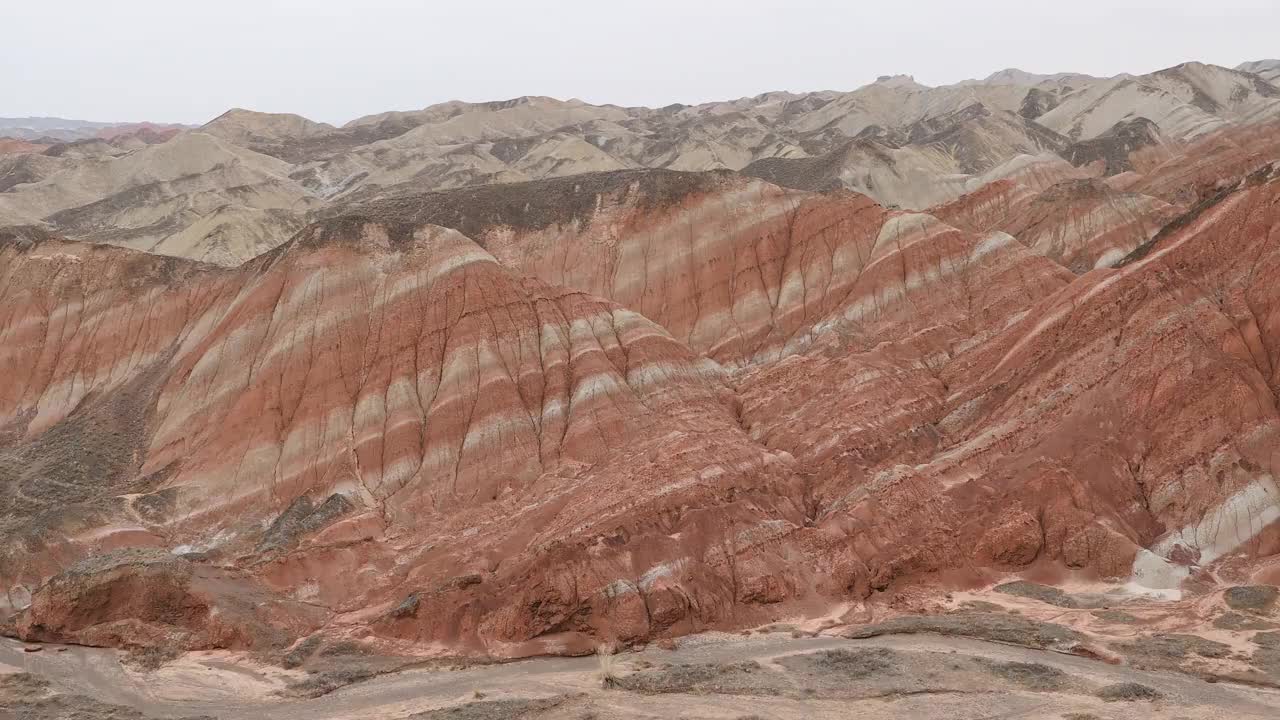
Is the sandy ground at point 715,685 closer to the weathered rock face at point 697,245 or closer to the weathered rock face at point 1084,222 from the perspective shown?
the weathered rock face at point 697,245

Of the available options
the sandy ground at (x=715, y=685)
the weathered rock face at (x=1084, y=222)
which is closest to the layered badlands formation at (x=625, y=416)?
the weathered rock face at (x=1084, y=222)

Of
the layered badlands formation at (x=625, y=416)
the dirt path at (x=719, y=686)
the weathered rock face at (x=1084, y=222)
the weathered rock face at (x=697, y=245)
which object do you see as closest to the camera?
the dirt path at (x=719, y=686)

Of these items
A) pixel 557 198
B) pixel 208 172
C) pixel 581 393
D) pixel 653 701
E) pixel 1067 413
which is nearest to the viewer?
pixel 653 701

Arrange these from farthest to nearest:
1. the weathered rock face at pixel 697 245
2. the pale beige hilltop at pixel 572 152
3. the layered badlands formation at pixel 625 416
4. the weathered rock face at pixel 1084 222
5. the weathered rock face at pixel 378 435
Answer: the pale beige hilltop at pixel 572 152, the weathered rock face at pixel 1084 222, the weathered rock face at pixel 697 245, the weathered rock face at pixel 378 435, the layered badlands formation at pixel 625 416

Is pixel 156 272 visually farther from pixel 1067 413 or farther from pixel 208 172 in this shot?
pixel 208 172

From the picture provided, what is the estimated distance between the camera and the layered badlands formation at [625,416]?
3231 cm

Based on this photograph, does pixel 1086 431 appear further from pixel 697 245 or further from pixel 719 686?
pixel 697 245

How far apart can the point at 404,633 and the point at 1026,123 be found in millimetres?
117080

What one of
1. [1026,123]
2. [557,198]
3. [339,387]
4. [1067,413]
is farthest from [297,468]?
[1026,123]

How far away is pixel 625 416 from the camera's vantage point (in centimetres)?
3922

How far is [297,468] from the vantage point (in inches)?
1582

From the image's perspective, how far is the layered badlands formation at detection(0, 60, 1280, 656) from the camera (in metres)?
32.3

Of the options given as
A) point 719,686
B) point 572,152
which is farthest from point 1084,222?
point 572,152

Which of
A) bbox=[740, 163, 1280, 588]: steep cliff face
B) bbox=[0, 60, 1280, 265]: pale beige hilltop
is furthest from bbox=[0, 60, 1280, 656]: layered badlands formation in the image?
bbox=[0, 60, 1280, 265]: pale beige hilltop
